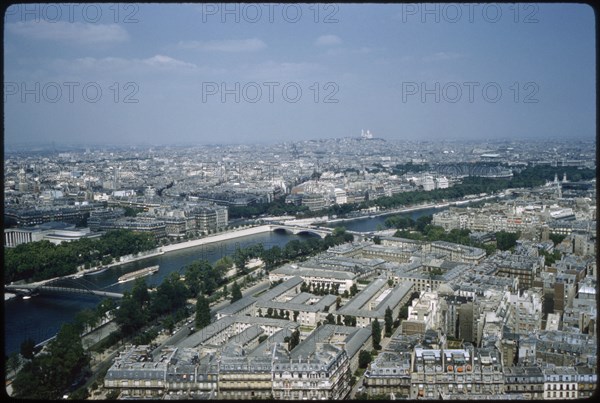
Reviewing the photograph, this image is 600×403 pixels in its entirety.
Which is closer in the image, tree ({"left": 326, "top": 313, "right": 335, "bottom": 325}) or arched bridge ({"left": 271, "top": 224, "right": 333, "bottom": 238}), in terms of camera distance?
tree ({"left": 326, "top": 313, "right": 335, "bottom": 325})

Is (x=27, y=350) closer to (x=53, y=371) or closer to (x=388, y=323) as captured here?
(x=53, y=371)

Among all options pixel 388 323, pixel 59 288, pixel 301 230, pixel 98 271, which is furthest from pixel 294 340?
pixel 301 230

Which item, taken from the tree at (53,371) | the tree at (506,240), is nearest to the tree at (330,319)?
the tree at (53,371)

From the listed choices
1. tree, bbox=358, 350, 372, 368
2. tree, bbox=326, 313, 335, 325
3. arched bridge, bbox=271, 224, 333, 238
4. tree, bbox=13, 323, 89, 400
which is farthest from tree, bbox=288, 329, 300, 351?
arched bridge, bbox=271, 224, 333, 238

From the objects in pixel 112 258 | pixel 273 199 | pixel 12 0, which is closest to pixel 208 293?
pixel 112 258

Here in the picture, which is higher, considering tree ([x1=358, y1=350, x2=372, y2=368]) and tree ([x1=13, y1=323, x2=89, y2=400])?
tree ([x1=13, y1=323, x2=89, y2=400])

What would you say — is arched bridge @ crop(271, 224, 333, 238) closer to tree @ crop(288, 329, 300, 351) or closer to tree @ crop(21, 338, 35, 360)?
tree @ crop(288, 329, 300, 351)

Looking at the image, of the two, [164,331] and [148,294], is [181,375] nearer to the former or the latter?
[164,331]
